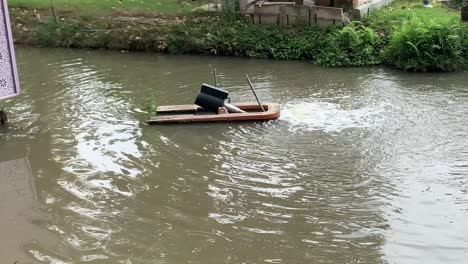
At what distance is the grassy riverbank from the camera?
1448 centimetres

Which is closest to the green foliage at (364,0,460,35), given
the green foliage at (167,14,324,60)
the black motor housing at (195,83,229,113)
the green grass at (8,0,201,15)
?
the green foliage at (167,14,324,60)

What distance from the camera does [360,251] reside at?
6.11m

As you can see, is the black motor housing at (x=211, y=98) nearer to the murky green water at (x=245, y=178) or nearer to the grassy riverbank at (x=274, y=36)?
the murky green water at (x=245, y=178)

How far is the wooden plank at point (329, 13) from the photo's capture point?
16484 mm

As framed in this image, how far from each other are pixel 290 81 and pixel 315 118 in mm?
3136

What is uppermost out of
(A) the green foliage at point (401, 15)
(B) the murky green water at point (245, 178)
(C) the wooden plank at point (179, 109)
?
(A) the green foliage at point (401, 15)

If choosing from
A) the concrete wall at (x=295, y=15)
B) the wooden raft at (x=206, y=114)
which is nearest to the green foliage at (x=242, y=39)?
the concrete wall at (x=295, y=15)

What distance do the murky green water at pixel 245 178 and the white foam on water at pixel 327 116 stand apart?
0.03m

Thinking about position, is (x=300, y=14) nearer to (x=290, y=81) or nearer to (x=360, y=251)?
(x=290, y=81)

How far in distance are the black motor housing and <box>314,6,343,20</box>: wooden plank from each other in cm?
694

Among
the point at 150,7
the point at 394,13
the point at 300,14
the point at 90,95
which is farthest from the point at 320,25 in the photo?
the point at 90,95

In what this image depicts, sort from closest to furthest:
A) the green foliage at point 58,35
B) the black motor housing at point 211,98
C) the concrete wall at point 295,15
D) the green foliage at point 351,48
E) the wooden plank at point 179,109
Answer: the black motor housing at point 211,98 → the wooden plank at point 179,109 → the green foliage at point 351,48 → the concrete wall at point 295,15 → the green foliage at point 58,35

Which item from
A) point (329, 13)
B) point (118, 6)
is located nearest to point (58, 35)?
point (118, 6)

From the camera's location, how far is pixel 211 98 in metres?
10.8
